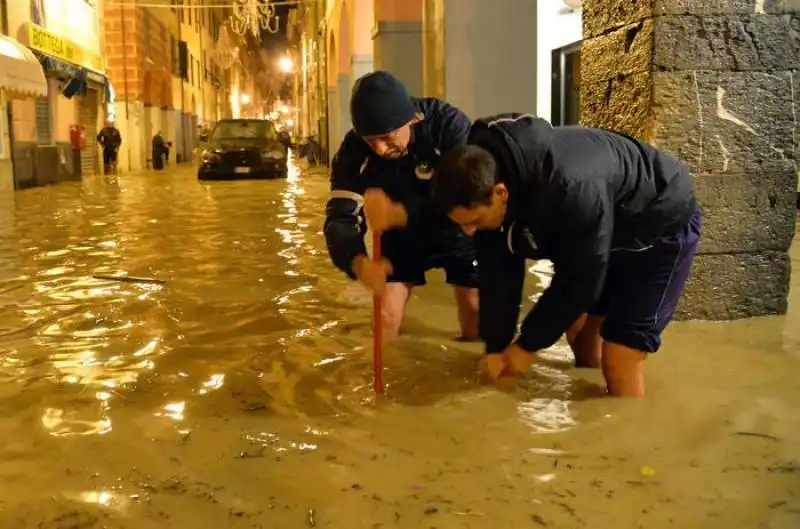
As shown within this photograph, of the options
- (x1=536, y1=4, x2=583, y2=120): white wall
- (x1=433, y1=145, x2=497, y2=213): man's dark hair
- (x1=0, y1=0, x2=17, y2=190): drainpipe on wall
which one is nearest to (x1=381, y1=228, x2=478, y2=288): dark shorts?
(x1=433, y1=145, x2=497, y2=213): man's dark hair

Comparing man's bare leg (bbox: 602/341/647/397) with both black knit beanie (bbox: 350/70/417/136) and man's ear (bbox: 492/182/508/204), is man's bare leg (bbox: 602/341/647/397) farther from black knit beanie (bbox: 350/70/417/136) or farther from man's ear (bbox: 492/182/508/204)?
black knit beanie (bbox: 350/70/417/136)

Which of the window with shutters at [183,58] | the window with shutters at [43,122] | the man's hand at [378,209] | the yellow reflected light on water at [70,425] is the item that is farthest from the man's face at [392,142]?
the window with shutters at [183,58]

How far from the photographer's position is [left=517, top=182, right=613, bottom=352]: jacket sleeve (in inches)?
106

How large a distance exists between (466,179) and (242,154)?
57.1 feet

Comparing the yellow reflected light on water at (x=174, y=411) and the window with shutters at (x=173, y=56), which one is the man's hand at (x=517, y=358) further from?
the window with shutters at (x=173, y=56)

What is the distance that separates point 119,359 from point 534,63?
5.66 m

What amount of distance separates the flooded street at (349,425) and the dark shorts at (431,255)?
14.2 inches

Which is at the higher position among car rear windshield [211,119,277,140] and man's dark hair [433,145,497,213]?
car rear windshield [211,119,277,140]

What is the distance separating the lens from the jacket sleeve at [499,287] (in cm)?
308

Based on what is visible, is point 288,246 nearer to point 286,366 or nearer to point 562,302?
point 286,366

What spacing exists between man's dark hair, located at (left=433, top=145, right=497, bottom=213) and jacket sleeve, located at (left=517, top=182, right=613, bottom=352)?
28 cm

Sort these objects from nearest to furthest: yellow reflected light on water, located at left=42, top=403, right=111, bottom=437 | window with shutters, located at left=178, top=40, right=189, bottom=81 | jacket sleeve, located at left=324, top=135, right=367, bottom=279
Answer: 1. yellow reflected light on water, located at left=42, top=403, right=111, bottom=437
2. jacket sleeve, located at left=324, top=135, right=367, bottom=279
3. window with shutters, located at left=178, top=40, right=189, bottom=81

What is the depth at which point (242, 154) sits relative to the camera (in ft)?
63.6

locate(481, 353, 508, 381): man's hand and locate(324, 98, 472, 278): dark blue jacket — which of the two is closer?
locate(481, 353, 508, 381): man's hand
